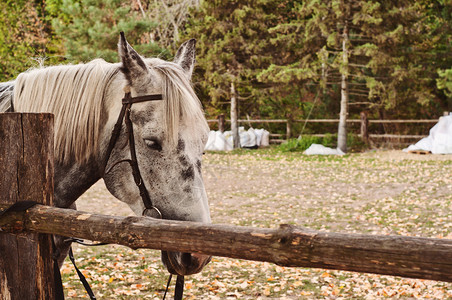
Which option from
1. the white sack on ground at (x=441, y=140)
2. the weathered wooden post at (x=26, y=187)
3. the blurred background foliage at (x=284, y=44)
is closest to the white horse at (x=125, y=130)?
the weathered wooden post at (x=26, y=187)

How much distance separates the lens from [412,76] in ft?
59.8

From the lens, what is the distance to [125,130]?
2270 mm

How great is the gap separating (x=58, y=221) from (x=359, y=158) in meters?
16.4

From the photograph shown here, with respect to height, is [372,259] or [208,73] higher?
[208,73]

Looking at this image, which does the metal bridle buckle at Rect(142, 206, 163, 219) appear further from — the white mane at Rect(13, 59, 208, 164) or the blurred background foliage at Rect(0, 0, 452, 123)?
the blurred background foliage at Rect(0, 0, 452, 123)

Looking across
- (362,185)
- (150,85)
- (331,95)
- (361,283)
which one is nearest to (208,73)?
(331,95)

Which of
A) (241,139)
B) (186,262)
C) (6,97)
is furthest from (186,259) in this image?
(241,139)

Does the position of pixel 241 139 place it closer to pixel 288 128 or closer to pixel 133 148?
pixel 288 128

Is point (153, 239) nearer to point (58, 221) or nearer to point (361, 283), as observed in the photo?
point (58, 221)

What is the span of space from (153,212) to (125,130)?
0.46m

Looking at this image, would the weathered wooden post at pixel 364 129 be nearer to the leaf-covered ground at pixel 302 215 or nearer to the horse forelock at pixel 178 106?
the leaf-covered ground at pixel 302 215

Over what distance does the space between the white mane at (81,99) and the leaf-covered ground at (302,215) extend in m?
0.64

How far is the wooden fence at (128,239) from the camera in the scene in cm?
129

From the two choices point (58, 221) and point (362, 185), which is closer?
point (58, 221)
